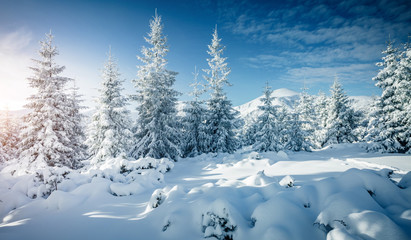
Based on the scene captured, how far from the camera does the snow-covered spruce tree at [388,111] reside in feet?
50.0

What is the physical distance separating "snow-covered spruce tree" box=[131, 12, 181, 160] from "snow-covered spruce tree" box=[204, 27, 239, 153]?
427cm

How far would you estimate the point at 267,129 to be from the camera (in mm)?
19609

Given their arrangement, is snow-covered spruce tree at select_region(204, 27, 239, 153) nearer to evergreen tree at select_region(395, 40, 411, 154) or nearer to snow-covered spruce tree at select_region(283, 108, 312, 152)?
snow-covered spruce tree at select_region(283, 108, 312, 152)

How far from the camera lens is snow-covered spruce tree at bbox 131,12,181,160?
48.2ft

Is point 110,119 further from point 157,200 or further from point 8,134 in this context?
point 8,134

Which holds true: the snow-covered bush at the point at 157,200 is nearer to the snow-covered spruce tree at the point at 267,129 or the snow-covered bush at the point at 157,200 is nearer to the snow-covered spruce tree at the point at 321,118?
the snow-covered spruce tree at the point at 267,129

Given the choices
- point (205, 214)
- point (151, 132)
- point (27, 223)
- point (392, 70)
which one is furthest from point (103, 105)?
point (392, 70)

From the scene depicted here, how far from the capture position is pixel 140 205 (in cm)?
439

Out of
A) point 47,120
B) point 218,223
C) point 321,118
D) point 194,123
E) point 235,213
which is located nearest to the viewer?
point 218,223

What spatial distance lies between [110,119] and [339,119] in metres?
30.3

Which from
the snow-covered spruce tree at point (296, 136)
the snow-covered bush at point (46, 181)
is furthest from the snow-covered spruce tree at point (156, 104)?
the snow-covered spruce tree at point (296, 136)

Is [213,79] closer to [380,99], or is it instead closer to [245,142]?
[380,99]

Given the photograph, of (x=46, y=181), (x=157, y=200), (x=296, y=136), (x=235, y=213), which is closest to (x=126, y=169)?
(x=46, y=181)

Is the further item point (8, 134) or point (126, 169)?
point (8, 134)
